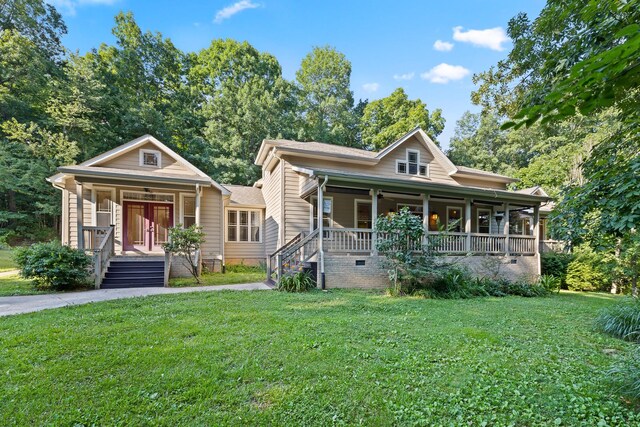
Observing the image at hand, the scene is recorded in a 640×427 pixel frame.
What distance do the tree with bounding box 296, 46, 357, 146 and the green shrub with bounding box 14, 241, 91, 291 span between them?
22.8 metres

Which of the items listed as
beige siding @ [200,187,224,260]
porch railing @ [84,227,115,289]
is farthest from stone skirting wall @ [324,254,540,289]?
porch railing @ [84,227,115,289]

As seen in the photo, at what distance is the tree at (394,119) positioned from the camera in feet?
88.3

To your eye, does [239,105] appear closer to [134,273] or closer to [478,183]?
[134,273]

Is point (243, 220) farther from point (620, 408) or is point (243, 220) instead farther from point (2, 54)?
point (2, 54)

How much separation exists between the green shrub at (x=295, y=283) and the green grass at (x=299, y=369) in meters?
2.67

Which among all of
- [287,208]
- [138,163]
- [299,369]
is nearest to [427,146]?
A: [287,208]

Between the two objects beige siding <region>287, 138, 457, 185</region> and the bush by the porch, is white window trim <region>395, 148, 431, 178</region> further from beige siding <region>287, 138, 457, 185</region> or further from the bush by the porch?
the bush by the porch

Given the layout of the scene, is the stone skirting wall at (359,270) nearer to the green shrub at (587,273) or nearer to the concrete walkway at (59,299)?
the concrete walkway at (59,299)

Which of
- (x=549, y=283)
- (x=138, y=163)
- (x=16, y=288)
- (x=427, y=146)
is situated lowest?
(x=549, y=283)

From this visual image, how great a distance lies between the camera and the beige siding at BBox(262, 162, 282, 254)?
13016 mm

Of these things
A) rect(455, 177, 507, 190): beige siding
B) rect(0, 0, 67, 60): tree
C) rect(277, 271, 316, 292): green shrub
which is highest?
rect(0, 0, 67, 60): tree

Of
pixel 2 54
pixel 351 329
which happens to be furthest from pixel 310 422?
pixel 2 54

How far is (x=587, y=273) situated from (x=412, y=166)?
8558 millimetres

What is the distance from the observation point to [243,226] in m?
15.8
